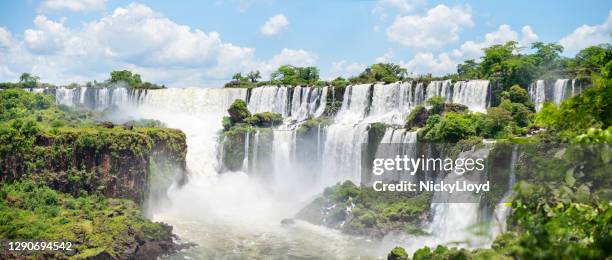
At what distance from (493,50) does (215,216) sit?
24.2 metres

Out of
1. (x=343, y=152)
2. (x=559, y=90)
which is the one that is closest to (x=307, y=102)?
(x=343, y=152)

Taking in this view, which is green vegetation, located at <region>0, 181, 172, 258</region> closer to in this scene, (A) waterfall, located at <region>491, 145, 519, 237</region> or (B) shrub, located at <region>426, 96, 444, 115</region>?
(A) waterfall, located at <region>491, 145, 519, 237</region>

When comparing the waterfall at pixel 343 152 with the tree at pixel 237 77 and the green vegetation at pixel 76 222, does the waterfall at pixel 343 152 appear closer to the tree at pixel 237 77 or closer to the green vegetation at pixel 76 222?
the green vegetation at pixel 76 222

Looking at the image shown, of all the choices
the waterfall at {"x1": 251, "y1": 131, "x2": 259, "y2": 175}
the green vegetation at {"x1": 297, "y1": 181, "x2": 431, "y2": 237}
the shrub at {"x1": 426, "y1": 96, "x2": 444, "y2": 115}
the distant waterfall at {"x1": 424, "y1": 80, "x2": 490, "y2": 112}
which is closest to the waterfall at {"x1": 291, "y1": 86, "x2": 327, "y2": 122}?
the waterfall at {"x1": 251, "y1": 131, "x2": 259, "y2": 175}

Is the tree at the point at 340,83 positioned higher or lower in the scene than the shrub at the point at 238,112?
higher

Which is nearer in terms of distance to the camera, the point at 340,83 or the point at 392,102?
the point at 392,102

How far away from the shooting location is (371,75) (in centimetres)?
4847

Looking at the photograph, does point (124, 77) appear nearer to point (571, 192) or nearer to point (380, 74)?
point (380, 74)

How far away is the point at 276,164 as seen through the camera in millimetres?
37375

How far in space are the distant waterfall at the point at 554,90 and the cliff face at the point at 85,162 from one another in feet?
71.4

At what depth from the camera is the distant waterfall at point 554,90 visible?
32.4 meters

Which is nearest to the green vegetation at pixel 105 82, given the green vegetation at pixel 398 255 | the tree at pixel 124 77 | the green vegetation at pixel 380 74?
the tree at pixel 124 77

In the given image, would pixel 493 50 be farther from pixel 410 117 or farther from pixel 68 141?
pixel 68 141

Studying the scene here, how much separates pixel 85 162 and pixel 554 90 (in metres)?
25.5
